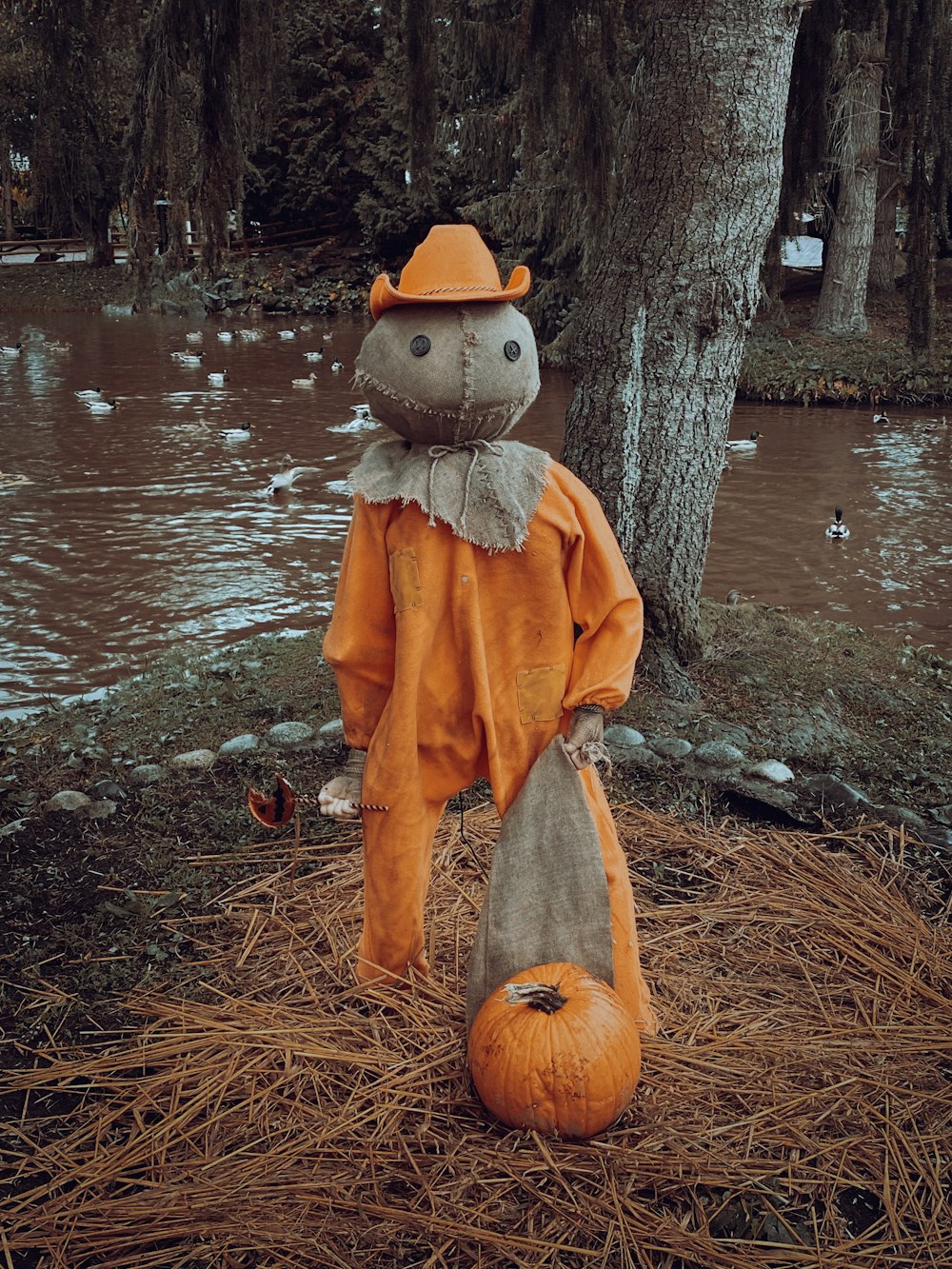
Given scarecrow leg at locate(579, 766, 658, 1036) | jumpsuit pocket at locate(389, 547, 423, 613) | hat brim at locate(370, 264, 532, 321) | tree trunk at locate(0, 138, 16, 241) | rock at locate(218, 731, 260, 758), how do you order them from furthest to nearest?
tree trunk at locate(0, 138, 16, 241), rock at locate(218, 731, 260, 758), scarecrow leg at locate(579, 766, 658, 1036), jumpsuit pocket at locate(389, 547, 423, 613), hat brim at locate(370, 264, 532, 321)

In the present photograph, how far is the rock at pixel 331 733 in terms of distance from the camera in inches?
180

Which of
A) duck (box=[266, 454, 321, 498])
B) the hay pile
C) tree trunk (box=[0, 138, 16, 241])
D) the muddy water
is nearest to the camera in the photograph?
the hay pile

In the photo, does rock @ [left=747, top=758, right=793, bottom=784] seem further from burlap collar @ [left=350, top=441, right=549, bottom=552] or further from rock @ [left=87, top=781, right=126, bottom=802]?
rock @ [left=87, top=781, right=126, bottom=802]

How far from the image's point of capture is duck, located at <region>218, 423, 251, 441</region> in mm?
13305

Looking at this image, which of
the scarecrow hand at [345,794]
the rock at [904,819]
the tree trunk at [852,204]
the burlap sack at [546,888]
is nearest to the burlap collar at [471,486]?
the burlap sack at [546,888]

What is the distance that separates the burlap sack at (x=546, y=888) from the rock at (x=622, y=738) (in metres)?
1.64

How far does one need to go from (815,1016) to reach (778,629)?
10.4 feet

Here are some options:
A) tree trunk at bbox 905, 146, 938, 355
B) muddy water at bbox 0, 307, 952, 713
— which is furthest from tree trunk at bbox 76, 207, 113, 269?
tree trunk at bbox 905, 146, 938, 355

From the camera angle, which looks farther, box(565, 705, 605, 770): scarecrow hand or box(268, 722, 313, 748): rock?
box(268, 722, 313, 748): rock

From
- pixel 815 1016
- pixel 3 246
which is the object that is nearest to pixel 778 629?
pixel 815 1016

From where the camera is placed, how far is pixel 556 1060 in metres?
2.38

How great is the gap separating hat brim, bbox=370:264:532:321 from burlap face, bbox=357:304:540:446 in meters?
0.03

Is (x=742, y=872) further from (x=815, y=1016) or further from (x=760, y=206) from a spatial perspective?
(x=760, y=206)

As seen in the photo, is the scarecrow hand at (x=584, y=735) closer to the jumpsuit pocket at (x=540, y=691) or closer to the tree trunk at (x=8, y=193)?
the jumpsuit pocket at (x=540, y=691)
